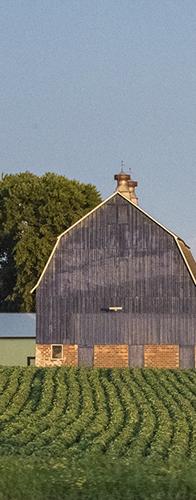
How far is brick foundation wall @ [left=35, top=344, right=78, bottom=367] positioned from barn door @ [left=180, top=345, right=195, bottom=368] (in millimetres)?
4436

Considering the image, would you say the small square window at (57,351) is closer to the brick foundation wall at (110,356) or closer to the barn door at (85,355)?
the barn door at (85,355)

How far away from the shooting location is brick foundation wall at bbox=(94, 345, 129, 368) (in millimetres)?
53125

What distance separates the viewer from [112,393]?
3925 centimetres

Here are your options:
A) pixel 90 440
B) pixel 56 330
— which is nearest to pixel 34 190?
pixel 56 330

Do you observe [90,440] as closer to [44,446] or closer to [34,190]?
A: [44,446]

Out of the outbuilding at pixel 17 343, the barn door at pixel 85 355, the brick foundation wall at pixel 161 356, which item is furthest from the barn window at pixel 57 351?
the outbuilding at pixel 17 343

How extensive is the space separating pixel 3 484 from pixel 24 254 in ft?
189

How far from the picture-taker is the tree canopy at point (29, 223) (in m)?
72.1

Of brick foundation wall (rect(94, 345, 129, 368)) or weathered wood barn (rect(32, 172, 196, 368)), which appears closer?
weathered wood barn (rect(32, 172, 196, 368))

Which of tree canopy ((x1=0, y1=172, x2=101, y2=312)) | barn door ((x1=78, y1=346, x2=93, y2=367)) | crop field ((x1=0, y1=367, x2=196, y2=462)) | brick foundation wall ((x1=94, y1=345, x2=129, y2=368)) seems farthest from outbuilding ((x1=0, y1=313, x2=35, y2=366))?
crop field ((x1=0, y1=367, x2=196, y2=462))

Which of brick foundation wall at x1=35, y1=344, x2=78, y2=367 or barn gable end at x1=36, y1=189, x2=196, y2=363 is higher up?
barn gable end at x1=36, y1=189, x2=196, y2=363

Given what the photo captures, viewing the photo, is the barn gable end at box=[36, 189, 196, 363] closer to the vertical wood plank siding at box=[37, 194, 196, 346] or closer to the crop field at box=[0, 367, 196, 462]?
the vertical wood plank siding at box=[37, 194, 196, 346]

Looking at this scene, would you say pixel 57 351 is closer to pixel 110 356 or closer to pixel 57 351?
pixel 57 351

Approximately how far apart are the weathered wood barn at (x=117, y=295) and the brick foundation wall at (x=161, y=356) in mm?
42
